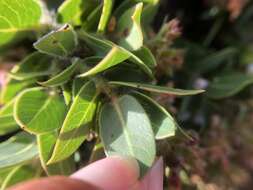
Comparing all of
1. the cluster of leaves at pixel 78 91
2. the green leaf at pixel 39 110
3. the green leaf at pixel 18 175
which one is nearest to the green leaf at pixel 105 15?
the cluster of leaves at pixel 78 91

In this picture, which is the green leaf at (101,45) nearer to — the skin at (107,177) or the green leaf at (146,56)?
the green leaf at (146,56)

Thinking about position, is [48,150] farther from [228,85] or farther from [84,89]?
[228,85]

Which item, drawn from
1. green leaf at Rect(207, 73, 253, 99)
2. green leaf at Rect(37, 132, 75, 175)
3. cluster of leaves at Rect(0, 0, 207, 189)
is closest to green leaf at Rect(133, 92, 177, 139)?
cluster of leaves at Rect(0, 0, 207, 189)

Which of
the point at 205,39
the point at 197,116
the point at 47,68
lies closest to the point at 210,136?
the point at 197,116

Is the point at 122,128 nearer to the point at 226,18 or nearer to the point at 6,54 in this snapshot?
the point at 6,54

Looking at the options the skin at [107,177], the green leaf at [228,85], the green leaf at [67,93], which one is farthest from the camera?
the green leaf at [228,85]

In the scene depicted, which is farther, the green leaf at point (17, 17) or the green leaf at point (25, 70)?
the green leaf at point (25, 70)
